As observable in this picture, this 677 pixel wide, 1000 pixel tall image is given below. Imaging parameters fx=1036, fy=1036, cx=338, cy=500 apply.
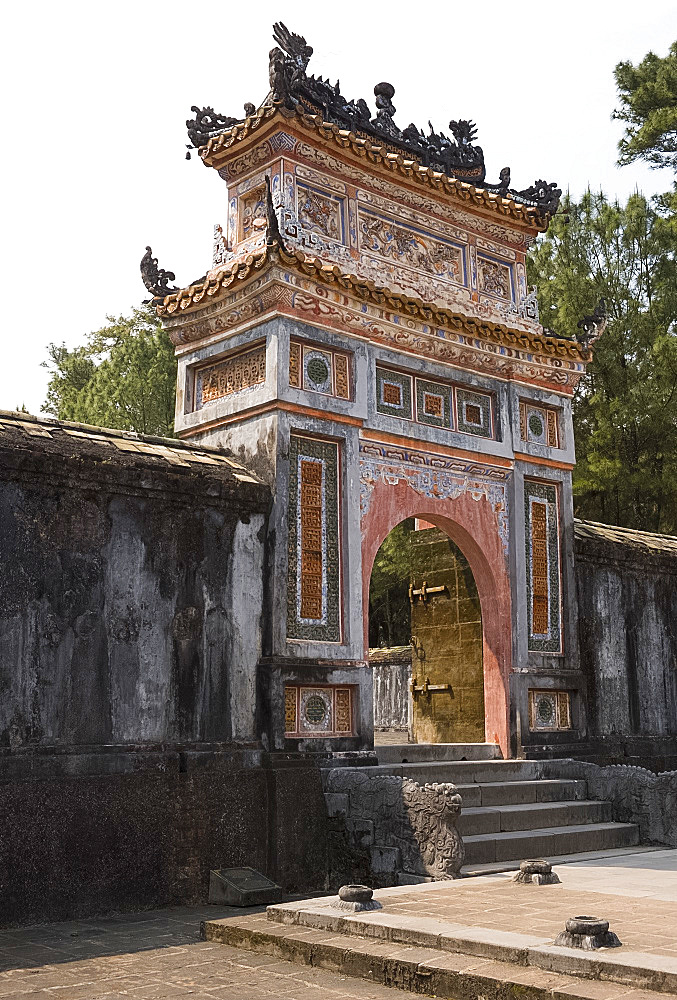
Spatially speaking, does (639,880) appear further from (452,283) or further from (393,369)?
(452,283)

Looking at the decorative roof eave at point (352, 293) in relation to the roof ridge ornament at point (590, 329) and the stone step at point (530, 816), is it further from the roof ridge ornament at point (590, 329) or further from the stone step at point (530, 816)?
the stone step at point (530, 816)

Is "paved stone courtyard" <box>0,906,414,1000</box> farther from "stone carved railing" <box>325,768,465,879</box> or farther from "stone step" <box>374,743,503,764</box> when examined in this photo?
"stone step" <box>374,743,503,764</box>

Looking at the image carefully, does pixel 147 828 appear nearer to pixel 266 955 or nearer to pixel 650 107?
pixel 266 955

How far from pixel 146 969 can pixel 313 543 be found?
176 inches

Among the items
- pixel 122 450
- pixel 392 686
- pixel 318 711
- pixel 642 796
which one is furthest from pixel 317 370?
pixel 392 686

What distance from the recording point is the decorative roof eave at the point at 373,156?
33.6 ft

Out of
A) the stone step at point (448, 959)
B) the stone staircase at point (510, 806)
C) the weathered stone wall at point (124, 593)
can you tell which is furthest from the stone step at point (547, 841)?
the stone step at point (448, 959)

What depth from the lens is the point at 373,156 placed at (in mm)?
10727

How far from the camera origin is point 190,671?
8688 millimetres

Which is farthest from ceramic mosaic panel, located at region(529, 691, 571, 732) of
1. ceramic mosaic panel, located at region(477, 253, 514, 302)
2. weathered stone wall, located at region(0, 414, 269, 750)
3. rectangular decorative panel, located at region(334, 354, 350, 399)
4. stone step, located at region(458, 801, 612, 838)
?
ceramic mosaic panel, located at region(477, 253, 514, 302)

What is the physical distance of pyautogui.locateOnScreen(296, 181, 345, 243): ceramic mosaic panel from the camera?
10.4 metres

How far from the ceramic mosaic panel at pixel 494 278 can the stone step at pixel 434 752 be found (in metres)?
5.11

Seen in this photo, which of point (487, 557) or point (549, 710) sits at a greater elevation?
point (487, 557)

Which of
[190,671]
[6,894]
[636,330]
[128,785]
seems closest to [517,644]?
[190,671]
